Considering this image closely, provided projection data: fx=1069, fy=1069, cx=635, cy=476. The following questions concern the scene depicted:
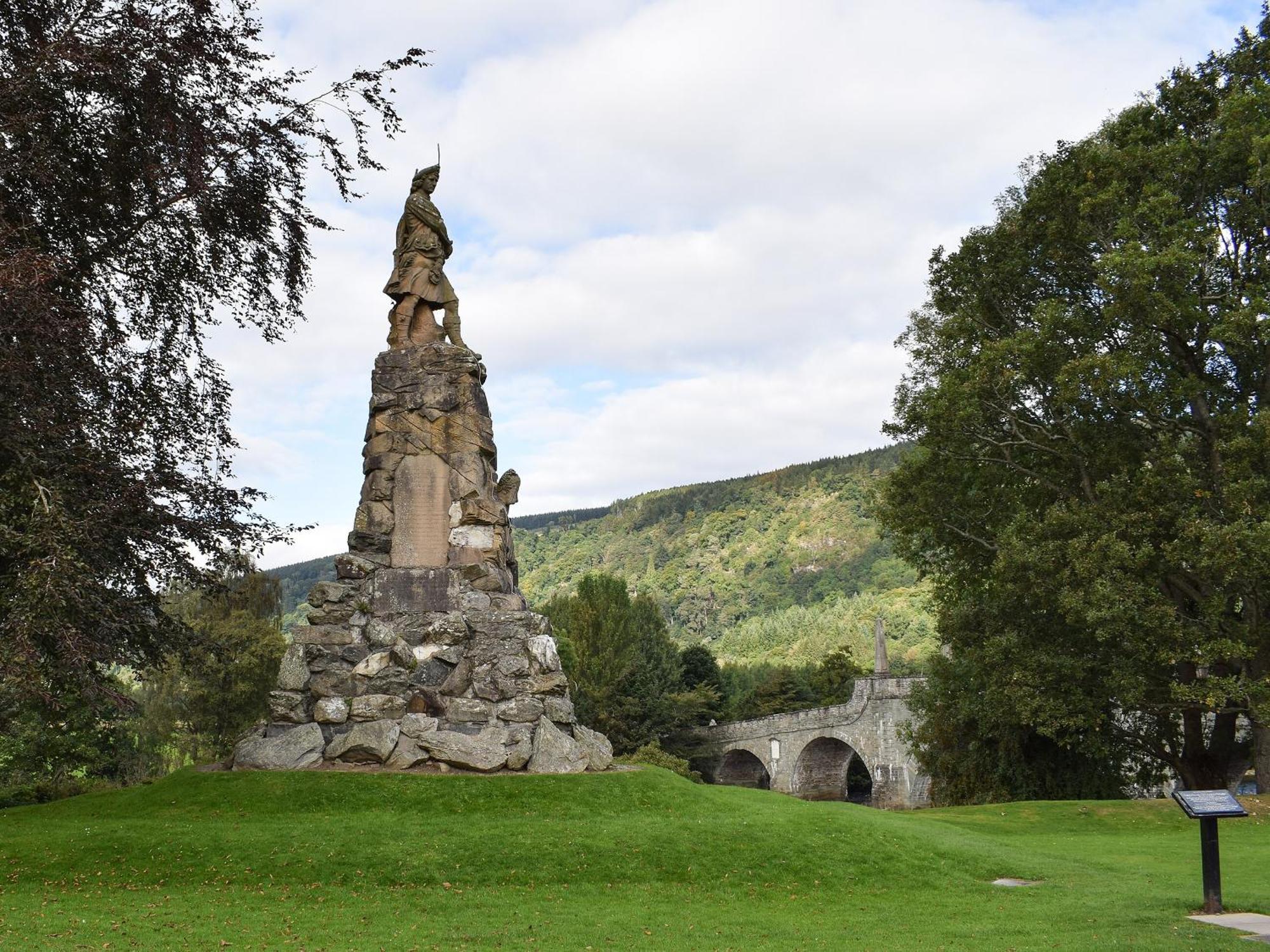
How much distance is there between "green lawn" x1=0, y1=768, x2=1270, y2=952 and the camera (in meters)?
9.91

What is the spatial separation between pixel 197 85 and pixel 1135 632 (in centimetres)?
1873

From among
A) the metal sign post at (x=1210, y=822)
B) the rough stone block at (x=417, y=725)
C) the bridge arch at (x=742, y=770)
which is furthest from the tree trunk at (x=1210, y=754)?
the bridge arch at (x=742, y=770)

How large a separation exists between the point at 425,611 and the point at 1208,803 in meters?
12.3

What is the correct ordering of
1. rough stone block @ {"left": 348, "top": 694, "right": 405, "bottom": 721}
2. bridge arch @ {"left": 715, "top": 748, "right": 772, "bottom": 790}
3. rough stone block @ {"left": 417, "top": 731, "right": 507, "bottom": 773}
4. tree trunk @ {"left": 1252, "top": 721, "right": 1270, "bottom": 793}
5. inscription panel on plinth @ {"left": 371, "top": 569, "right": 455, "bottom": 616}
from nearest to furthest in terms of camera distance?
rough stone block @ {"left": 417, "top": 731, "right": 507, "bottom": 773} → rough stone block @ {"left": 348, "top": 694, "right": 405, "bottom": 721} → inscription panel on plinth @ {"left": 371, "top": 569, "right": 455, "bottom": 616} → tree trunk @ {"left": 1252, "top": 721, "right": 1270, "bottom": 793} → bridge arch @ {"left": 715, "top": 748, "right": 772, "bottom": 790}

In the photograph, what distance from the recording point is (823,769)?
52.7 meters

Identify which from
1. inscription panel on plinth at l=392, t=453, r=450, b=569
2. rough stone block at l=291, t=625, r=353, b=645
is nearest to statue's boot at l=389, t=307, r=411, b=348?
inscription panel on plinth at l=392, t=453, r=450, b=569

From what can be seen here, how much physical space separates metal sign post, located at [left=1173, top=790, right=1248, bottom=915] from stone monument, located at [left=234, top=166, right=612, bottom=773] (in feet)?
30.5

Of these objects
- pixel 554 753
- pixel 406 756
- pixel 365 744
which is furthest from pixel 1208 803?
pixel 365 744

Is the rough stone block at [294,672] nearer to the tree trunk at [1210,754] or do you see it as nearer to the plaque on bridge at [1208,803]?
the plaque on bridge at [1208,803]

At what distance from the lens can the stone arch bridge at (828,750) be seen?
45594 millimetres

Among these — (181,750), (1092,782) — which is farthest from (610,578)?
(1092,782)

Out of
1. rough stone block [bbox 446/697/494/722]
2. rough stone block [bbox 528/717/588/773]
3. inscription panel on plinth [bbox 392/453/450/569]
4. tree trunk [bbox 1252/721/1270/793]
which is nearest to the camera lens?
rough stone block [bbox 528/717/588/773]

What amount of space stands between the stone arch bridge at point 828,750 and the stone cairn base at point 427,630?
24.6 m

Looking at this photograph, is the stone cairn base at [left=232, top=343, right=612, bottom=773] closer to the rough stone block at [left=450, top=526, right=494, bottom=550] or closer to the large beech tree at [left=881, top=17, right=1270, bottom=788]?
the rough stone block at [left=450, top=526, right=494, bottom=550]
